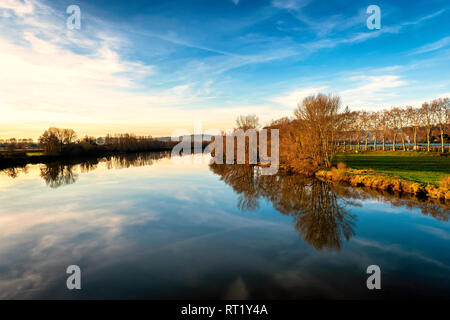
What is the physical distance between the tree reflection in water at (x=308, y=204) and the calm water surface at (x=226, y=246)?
0.09 metres

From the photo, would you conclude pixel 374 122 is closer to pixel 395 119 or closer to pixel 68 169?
pixel 395 119

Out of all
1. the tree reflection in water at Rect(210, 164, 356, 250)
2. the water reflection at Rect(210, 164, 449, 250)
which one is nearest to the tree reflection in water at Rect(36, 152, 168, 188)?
the tree reflection in water at Rect(210, 164, 356, 250)

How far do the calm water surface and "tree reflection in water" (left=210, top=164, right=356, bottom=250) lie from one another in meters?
0.09

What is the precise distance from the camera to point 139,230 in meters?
10.8

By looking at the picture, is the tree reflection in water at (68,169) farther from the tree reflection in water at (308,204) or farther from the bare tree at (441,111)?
the bare tree at (441,111)

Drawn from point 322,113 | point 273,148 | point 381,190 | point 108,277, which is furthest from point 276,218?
point 273,148

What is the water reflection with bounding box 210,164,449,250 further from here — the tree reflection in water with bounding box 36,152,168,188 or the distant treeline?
the distant treeline

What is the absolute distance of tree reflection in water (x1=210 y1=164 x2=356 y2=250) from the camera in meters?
9.98

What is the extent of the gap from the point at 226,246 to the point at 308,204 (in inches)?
299

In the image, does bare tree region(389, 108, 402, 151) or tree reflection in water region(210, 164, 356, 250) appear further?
bare tree region(389, 108, 402, 151)

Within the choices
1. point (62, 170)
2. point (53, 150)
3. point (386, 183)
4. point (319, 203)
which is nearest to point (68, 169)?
point (62, 170)

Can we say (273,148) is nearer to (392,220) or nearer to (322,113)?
(322,113)

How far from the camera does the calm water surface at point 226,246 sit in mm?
6328
